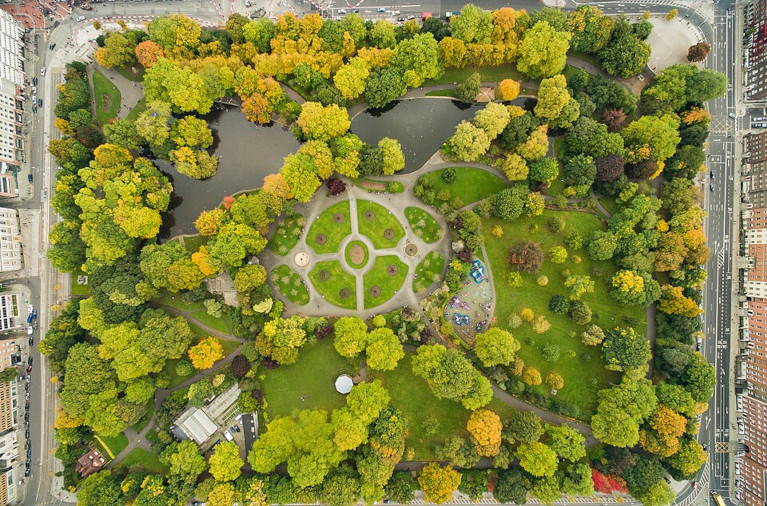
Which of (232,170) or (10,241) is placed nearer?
(10,241)

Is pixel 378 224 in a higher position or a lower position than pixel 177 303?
A: higher

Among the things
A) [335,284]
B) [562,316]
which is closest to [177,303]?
[335,284]

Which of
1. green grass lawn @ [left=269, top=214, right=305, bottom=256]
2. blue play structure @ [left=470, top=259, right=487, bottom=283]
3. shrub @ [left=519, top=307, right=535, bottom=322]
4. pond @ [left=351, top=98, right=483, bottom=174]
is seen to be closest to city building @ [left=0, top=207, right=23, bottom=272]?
green grass lawn @ [left=269, top=214, right=305, bottom=256]

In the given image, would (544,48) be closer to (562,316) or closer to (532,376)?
(562,316)

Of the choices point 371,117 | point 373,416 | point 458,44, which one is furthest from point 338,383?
point 458,44

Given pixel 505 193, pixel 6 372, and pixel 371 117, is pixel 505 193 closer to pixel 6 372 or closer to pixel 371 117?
pixel 371 117
